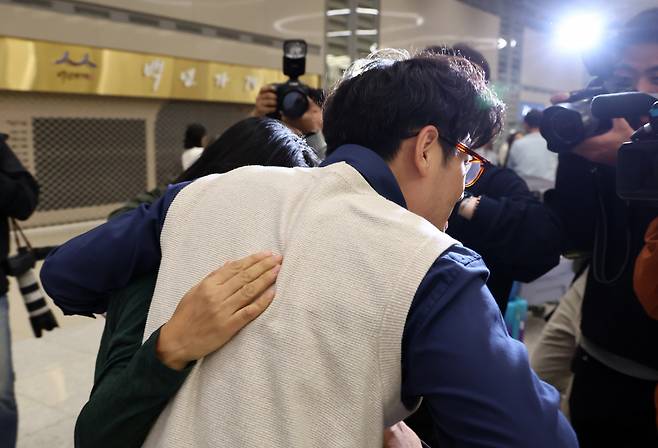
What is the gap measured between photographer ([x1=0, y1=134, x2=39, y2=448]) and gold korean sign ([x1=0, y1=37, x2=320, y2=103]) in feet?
9.73

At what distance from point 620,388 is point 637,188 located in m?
0.73

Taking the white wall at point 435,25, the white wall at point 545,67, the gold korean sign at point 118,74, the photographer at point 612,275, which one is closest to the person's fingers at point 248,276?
the photographer at point 612,275

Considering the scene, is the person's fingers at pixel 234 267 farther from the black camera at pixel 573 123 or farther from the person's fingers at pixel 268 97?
the person's fingers at pixel 268 97

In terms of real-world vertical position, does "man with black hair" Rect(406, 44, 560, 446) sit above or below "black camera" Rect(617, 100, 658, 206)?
below

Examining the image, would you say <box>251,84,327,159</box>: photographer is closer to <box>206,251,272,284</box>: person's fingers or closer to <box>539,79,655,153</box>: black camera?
<box>539,79,655,153</box>: black camera

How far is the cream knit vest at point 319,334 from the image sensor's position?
752mm

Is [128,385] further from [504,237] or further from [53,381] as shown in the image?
[53,381]

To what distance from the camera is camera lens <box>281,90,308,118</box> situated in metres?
2.13

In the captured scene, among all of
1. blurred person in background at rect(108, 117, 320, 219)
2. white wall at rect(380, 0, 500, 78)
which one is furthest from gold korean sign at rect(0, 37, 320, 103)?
blurred person in background at rect(108, 117, 320, 219)

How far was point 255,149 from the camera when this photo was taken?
1.39 meters

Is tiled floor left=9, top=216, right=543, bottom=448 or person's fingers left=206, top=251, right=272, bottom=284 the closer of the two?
person's fingers left=206, top=251, right=272, bottom=284

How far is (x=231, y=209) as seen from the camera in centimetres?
91

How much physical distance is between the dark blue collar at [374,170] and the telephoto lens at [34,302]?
2.22 m

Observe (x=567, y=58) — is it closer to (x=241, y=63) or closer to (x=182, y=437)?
(x=241, y=63)
